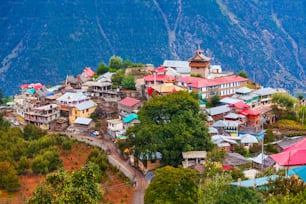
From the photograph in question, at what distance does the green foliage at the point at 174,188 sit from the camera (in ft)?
88.4

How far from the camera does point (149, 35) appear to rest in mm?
131375

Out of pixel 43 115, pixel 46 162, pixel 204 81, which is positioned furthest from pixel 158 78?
pixel 46 162

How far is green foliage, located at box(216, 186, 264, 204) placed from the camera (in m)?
19.8

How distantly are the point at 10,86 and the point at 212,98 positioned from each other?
73.1 metres

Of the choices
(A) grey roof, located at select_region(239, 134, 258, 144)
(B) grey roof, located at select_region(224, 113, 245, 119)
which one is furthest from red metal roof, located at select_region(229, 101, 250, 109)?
(A) grey roof, located at select_region(239, 134, 258, 144)

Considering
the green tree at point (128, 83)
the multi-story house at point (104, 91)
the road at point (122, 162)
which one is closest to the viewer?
the road at point (122, 162)

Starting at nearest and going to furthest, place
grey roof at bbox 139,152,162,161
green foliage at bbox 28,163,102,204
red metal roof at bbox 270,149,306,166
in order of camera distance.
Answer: green foliage at bbox 28,163,102,204 < red metal roof at bbox 270,149,306,166 < grey roof at bbox 139,152,162,161

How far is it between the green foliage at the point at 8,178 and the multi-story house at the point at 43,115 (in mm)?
15780

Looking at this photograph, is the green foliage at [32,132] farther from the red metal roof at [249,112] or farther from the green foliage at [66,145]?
the red metal roof at [249,112]

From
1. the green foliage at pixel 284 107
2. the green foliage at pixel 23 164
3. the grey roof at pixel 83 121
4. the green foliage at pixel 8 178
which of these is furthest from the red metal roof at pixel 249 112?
the green foliage at pixel 8 178

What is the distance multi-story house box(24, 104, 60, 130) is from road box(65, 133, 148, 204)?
4838 mm

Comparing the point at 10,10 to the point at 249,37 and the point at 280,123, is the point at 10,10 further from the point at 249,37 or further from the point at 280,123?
the point at 280,123

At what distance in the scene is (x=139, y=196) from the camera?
1368 inches

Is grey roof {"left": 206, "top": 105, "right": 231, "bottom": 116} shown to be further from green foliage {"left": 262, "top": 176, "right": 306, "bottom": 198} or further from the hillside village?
green foliage {"left": 262, "top": 176, "right": 306, "bottom": 198}
